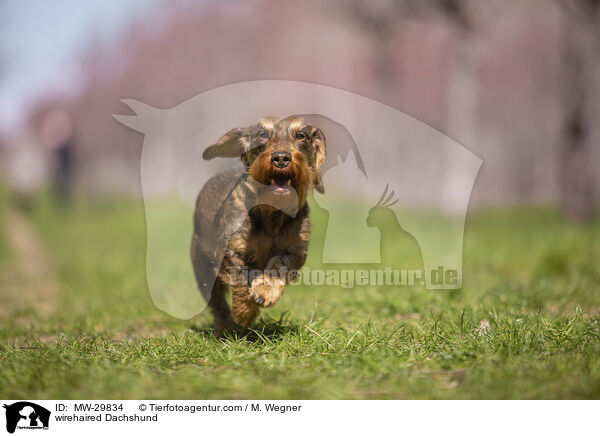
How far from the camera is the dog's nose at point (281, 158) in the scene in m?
3.17

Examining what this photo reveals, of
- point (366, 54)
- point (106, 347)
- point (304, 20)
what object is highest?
point (304, 20)

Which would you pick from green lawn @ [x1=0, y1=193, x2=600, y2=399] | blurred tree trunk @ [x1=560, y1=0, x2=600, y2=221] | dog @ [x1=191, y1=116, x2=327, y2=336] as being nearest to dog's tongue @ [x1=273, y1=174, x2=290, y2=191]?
dog @ [x1=191, y1=116, x2=327, y2=336]

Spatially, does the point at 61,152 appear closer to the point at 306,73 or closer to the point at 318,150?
the point at 306,73

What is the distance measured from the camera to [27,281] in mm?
8383

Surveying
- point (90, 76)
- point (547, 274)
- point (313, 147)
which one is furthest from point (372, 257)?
point (90, 76)

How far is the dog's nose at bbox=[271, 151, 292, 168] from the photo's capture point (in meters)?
3.17

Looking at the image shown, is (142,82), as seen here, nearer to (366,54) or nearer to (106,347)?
(366,54)

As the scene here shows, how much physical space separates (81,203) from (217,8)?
38.7ft

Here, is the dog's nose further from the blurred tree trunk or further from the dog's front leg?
the blurred tree trunk

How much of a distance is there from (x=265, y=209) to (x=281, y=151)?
46 cm

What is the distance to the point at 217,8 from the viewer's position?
23453 millimetres

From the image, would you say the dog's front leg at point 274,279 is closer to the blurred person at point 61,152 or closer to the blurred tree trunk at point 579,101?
the blurred tree trunk at point 579,101
